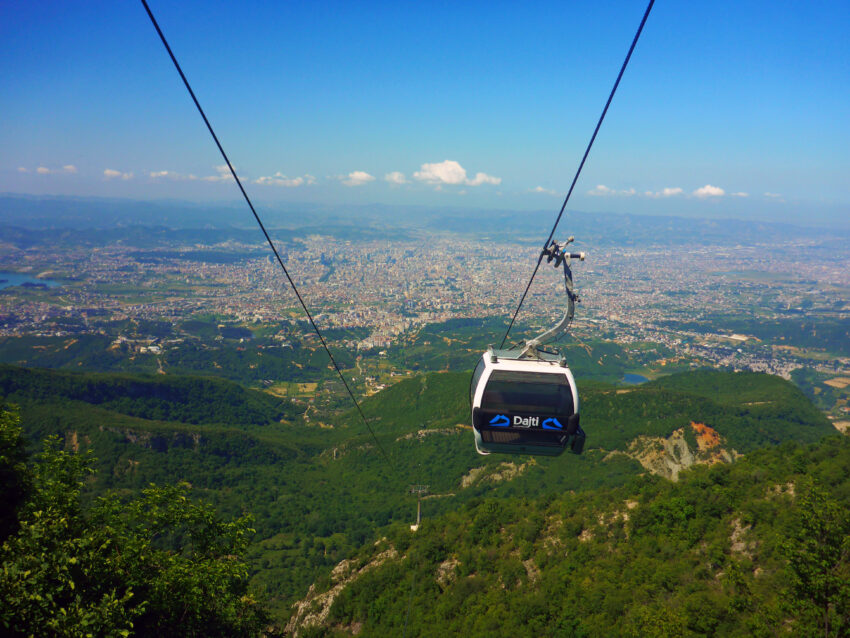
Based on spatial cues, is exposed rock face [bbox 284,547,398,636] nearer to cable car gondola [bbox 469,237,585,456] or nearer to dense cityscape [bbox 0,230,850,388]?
cable car gondola [bbox 469,237,585,456]

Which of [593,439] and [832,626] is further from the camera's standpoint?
[593,439]

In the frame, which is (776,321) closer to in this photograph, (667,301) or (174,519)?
(667,301)

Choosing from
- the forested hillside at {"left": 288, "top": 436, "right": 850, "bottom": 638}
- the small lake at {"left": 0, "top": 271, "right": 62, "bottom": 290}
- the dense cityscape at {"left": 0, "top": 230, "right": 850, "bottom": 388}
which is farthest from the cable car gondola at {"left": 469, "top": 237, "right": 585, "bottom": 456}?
the small lake at {"left": 0, "top": 271, "right": 62, "bottom": 290}

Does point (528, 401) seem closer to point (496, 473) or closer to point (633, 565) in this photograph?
point (633, 565)

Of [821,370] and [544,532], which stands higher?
[544,532]

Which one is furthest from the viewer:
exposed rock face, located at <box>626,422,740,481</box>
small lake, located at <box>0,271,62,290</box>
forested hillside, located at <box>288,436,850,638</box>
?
small lake, located at <box>0,271,62,290</box>

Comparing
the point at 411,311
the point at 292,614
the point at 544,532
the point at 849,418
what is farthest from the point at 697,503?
the point at 411,311
